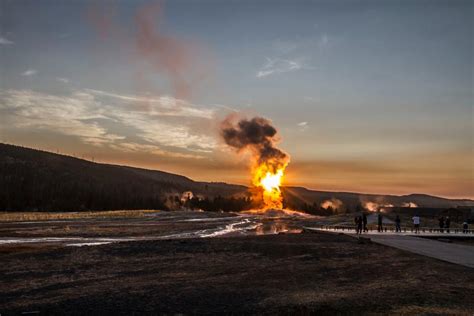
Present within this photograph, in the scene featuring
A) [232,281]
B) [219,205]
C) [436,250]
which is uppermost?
[219,205]

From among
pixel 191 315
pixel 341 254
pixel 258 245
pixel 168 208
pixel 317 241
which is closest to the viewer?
pixel 191 315

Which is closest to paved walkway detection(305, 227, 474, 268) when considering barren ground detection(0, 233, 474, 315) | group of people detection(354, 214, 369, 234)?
barren ground detection(0, 233, 474, 315)

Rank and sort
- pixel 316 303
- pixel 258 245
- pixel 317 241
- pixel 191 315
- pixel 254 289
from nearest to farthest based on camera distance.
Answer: pixel 191 315, pixel 316 303, pixel 254 289, pixel 258 245, pixel 317 241

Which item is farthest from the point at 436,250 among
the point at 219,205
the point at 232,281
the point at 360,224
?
the point at 219,205

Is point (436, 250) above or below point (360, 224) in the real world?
below

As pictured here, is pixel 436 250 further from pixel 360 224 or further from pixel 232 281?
pixel 232 281

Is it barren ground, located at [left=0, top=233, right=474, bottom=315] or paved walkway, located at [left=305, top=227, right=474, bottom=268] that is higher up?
paved walkway, located at [left=305, top=227, right=474, bottom=268]

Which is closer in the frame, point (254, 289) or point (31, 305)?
point (31, 305)

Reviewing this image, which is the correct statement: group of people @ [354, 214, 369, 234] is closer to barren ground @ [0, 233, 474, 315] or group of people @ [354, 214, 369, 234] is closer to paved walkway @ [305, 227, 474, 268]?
paved walkway @ [305, 227, 474, 268]

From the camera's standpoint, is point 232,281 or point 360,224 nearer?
point 232,281

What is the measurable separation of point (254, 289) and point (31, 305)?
9.22 m

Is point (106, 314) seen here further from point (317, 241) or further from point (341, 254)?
point (317, 241)

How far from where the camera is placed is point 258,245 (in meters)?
38.9

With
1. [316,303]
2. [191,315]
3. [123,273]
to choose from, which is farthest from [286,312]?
[123,273]
